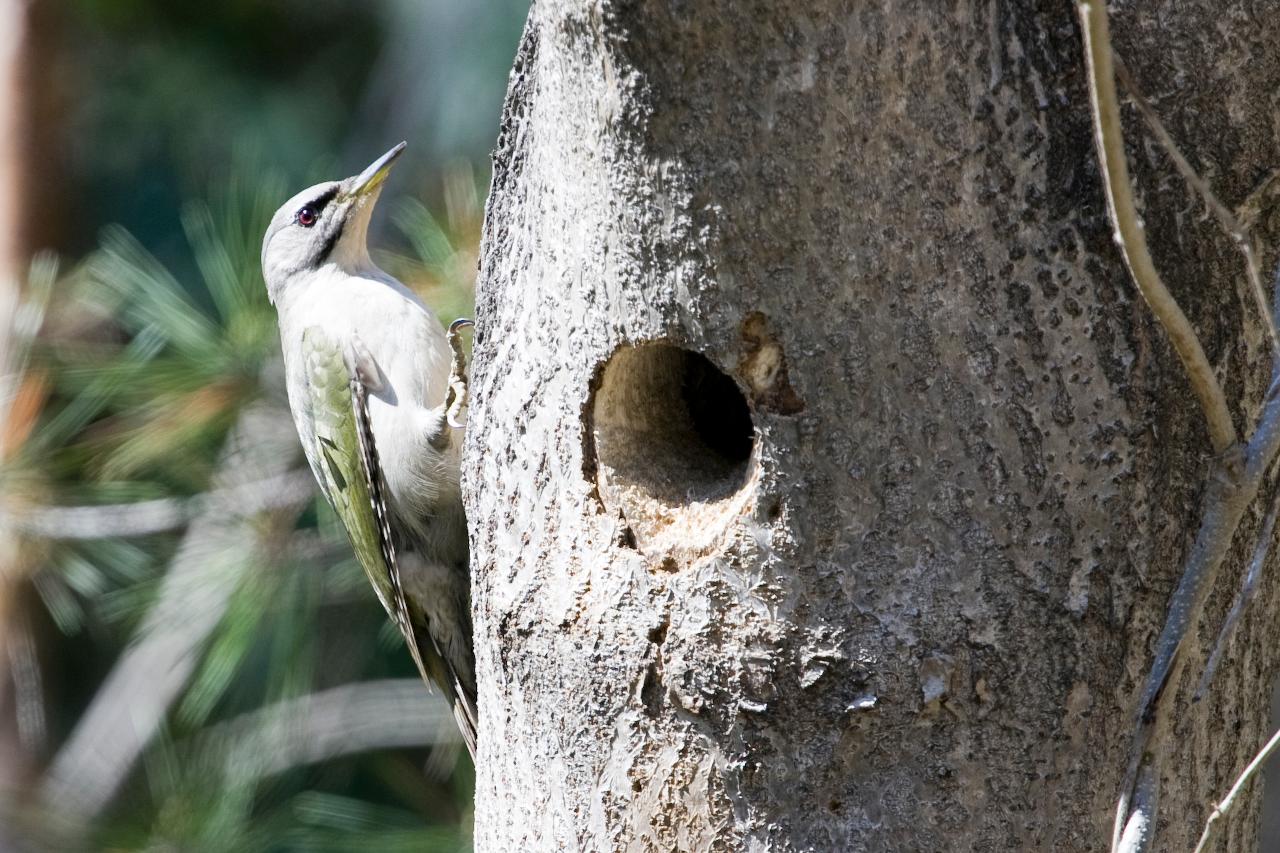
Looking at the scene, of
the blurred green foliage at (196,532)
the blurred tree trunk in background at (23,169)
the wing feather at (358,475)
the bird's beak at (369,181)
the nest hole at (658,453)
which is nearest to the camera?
the nest hole at (658,453)

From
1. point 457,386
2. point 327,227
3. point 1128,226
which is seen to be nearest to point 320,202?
point 327,227

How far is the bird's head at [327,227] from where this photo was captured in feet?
11.5

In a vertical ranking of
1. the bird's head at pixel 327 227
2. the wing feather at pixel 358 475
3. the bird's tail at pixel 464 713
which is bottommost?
the bird's tail at pixel 464 713

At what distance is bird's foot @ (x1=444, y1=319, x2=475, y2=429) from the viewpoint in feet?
9.18

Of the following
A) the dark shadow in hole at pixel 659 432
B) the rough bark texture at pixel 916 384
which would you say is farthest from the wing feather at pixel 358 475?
the rough bark texture at pixel 916 384

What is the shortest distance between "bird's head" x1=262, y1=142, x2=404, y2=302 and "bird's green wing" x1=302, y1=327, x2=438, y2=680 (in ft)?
1.03

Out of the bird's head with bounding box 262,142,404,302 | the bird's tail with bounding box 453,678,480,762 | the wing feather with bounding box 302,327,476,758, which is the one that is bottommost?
the bird's tail with bounding box 453,678,480,762

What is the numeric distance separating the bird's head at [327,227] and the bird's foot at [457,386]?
625 millimetres

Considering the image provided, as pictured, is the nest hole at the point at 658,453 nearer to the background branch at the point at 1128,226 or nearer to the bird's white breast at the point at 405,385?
the background branch at the point at 1128,226

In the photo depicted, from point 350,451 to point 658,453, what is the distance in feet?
4.73

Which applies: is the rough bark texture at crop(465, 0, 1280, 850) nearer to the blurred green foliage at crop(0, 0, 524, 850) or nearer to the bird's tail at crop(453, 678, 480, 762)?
the bird's tail at crop(453, 678, 480, 762)

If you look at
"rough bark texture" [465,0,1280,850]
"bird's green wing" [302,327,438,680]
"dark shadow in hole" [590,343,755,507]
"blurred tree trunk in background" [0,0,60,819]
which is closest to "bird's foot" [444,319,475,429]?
"bird's green wing" [302,327,438,680]

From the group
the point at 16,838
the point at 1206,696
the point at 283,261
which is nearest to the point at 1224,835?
the point at 1206,696

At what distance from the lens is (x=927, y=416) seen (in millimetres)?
1580
